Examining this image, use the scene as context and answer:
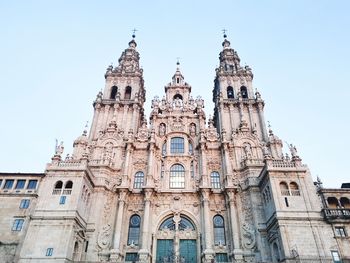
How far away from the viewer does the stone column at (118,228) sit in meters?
29.2

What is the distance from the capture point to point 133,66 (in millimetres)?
50781

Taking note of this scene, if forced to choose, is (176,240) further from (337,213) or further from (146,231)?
(337,213)

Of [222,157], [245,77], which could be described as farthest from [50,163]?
[245,77]

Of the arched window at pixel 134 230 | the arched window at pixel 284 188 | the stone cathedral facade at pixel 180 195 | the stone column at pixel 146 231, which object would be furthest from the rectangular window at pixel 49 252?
the arched window at pixel 284 188

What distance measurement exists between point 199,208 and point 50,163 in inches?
708

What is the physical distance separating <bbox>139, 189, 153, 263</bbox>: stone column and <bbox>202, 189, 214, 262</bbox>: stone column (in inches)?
245

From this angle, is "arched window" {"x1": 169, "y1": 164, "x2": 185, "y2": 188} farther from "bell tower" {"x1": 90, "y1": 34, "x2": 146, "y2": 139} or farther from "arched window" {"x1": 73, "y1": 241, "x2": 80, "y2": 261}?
"arched window" {"x1": 73, "y1": 241, "x2": 80, "y2": 261}

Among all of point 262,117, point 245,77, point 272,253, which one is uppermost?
point 245,77

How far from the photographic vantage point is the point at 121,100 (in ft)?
145

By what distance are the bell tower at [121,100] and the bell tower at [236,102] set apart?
1289cm

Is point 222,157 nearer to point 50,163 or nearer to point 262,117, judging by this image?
point 262,117

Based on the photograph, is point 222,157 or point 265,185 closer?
point 265,185

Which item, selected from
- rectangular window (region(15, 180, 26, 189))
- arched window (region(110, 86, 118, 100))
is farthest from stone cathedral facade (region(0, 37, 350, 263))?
rectangular window (region(15, 180, 26, 189))

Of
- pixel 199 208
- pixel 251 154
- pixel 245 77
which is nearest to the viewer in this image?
pixel 199 208
